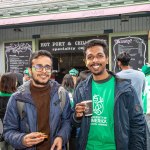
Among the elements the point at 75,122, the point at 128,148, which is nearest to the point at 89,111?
the point at 75,122

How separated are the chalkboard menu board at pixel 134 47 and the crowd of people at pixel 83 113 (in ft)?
19.8

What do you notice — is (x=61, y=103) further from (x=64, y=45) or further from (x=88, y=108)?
(x=64, y=45)

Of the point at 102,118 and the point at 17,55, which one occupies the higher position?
the point at 17,55

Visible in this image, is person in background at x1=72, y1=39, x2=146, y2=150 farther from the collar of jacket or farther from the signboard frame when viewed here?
the signboard frame

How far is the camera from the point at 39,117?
281 centimetres

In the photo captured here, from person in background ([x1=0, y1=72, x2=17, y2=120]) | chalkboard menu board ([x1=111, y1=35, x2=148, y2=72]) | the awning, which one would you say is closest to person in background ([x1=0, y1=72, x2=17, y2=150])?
person in background ([x1=0, y1=72, x2=17, y2=120])

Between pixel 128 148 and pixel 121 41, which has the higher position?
pixel 121 41

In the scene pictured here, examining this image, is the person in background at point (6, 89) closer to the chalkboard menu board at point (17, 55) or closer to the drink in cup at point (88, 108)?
the drink in cup at point (88, 108)

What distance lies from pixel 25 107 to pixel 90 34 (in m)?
6.80

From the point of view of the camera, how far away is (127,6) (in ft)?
26.9

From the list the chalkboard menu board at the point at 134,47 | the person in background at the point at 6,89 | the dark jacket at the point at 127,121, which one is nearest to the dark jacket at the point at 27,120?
the dark jacket at the point at 127,121

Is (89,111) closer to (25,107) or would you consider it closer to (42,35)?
(25,107)

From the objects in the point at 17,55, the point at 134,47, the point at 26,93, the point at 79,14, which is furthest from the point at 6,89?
the point at 17,55

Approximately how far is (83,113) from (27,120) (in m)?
0.54
